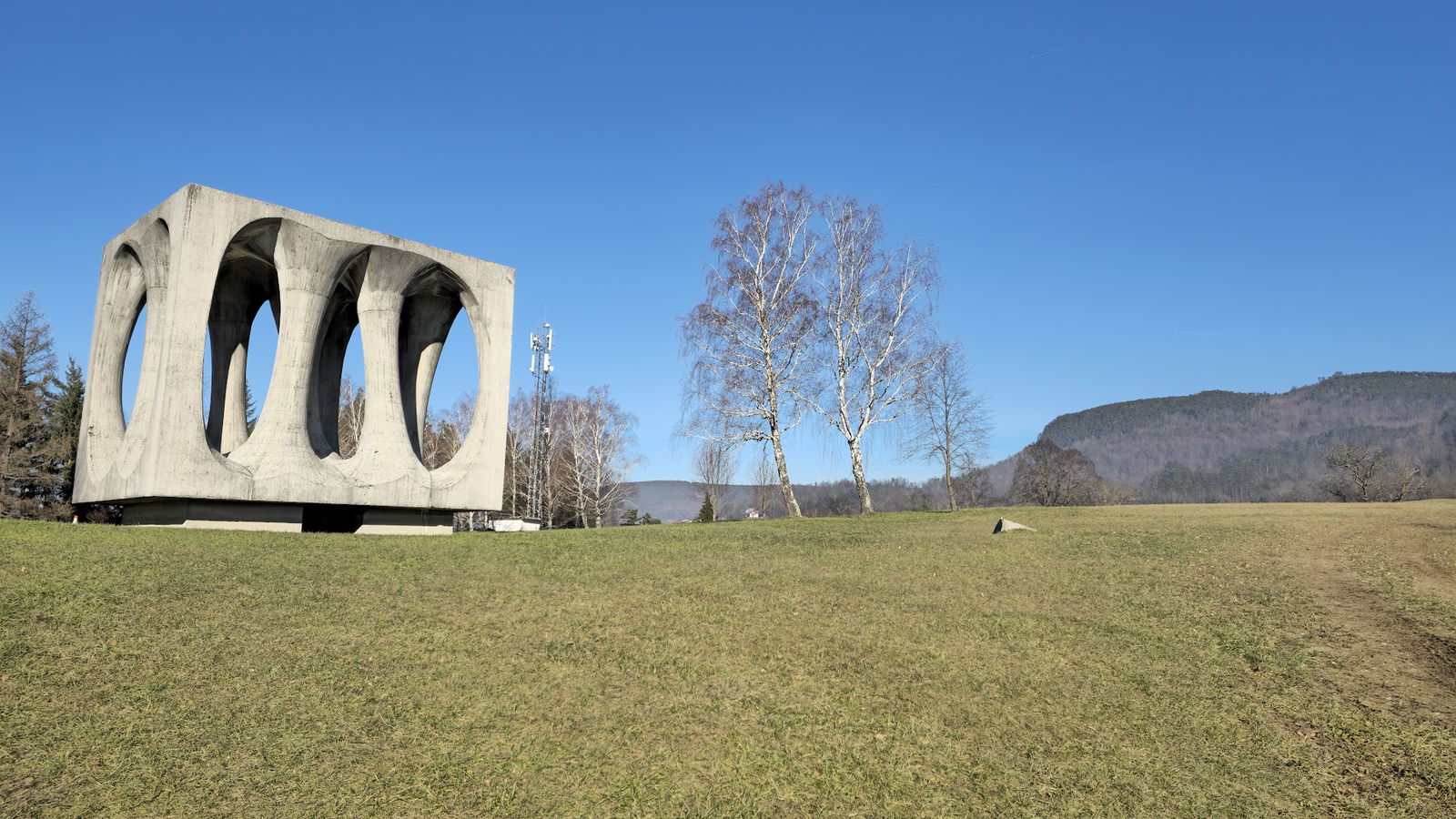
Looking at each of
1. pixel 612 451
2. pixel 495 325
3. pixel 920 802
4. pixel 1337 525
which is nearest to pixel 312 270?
pixel 495 325

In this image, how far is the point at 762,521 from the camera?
2573 cm

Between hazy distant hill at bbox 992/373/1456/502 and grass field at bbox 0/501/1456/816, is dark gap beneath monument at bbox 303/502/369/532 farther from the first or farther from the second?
hazy distant hill at bbox 992/373/1456/502

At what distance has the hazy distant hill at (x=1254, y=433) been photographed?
113562 millimetres

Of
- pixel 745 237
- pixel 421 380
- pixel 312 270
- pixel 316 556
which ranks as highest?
pixel 745 237

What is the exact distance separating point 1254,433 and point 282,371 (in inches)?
6230

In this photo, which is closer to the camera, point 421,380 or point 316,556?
point 316,556

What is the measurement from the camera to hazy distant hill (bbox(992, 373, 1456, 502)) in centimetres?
11356

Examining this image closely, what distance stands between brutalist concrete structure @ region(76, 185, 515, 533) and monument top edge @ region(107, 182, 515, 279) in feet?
0.14

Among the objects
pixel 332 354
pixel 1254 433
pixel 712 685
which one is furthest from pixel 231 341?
pixel 1254 433

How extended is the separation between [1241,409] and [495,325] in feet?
530

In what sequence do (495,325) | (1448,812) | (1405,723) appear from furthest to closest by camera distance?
(495,325), (1405,723), (1448,812)

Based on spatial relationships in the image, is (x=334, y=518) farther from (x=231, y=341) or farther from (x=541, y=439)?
(x=541, y=439)

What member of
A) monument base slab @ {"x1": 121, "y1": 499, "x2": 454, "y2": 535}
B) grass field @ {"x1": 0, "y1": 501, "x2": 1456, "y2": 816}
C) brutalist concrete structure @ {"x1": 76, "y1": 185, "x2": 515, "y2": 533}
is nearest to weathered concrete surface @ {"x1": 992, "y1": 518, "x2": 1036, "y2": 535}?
grass field @ {"x1": 0, "y1": 501, "x2": 1456, "y2": 816}

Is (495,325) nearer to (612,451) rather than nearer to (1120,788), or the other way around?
(1120,788)
